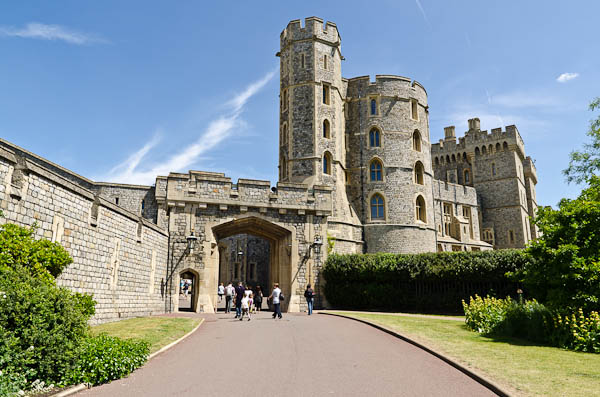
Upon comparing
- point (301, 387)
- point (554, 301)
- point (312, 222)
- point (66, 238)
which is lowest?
point (301, 387)

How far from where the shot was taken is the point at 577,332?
10.6 m

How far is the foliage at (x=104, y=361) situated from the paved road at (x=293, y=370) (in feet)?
0.57

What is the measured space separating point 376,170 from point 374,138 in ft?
8.15

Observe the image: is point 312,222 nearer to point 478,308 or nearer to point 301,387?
point 478,308

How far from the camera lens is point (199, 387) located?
6605 millimetres

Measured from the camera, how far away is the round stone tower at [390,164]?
106ft

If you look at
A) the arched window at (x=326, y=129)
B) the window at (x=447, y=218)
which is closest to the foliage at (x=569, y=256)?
the arched window at (x=326, y=129)

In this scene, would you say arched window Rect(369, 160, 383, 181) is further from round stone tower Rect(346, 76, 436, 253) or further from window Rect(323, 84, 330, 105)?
window Rect(323, 84, 330, 105)

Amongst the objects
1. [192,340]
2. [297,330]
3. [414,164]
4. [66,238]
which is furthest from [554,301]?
[414,164]

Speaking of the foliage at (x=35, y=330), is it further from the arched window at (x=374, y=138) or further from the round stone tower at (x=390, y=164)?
the arched window at (x=374, y=138)

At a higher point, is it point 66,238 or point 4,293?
point 66,238

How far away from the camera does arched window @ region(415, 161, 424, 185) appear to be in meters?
34.4

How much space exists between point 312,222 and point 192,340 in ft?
42.3

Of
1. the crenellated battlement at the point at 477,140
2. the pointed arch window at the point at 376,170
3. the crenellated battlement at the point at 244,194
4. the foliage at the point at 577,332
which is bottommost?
the foliage at the point at 577,332
